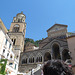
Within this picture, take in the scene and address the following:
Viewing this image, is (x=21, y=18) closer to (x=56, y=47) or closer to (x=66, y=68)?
(x=56, y=47)

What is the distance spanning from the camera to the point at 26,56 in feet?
100

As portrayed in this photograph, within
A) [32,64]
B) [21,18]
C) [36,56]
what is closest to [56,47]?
[36,56]

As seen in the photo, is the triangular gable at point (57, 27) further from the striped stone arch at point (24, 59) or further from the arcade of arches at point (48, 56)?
the striped stone arch at point (24, 59)

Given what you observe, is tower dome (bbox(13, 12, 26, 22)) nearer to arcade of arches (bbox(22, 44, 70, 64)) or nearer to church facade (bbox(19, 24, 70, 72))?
church facade (bbox(19, 24, 70, 72))

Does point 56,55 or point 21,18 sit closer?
point 56,55

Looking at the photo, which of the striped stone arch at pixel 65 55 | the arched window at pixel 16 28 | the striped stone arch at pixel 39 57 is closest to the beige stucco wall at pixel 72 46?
the striped stone arch at pixel 65 55

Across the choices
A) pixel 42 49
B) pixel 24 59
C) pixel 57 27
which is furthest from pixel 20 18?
pixel 42 49

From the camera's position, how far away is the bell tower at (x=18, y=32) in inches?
1342

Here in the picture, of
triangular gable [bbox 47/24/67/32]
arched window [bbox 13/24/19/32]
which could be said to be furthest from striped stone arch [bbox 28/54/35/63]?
arched window [bbox 13/24/19/32]

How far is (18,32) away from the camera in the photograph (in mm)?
37438

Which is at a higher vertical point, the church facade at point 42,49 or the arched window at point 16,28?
the arched window at point 16,28

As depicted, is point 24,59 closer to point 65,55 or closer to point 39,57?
point 39,57

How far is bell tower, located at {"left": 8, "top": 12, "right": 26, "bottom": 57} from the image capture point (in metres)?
34.1

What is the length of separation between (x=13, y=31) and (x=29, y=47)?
13.9 m
